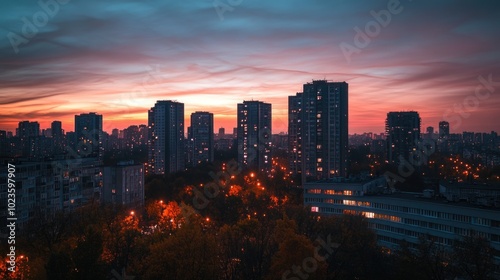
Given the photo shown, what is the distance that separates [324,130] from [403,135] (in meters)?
26.5

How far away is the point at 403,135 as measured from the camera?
228 feet

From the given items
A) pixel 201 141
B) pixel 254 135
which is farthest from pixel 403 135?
pixel 201 141

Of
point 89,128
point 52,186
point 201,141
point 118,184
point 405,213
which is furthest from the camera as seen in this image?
point 89,128

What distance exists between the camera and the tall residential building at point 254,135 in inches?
2633

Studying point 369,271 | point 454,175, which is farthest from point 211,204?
point 454,175

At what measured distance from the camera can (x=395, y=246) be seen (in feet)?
79.3

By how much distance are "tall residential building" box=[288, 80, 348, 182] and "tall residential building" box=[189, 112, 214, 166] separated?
27.2 metres

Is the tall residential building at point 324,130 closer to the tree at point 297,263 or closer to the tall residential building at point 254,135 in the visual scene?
the tall residential building at point 254,135

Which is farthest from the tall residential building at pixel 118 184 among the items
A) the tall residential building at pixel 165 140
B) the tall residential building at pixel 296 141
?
the tall residential building at pixel 165 140

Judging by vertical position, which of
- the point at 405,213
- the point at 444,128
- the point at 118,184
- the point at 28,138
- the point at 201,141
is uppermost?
the point at 444,128

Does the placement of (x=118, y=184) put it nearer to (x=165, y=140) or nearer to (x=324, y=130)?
(x=324, y=130)

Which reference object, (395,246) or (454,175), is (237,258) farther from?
→ (454,175)

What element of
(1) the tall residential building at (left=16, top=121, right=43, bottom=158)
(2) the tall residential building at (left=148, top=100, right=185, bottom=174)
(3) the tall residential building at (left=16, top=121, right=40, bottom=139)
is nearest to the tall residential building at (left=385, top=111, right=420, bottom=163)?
(2) the tall residential building at (left=148, top=100, right=185, bottom=174)

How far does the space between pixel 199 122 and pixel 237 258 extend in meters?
62.2
